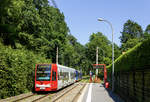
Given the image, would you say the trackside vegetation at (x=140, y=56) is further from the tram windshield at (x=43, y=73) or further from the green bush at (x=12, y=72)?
the tram windshield at (x=43, y=73)

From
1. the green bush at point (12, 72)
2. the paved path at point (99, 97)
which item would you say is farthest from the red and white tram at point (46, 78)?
the paved path at point (99, 97)

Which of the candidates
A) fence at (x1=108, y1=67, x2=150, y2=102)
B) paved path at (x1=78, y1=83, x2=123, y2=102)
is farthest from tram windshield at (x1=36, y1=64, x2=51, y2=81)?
fence at (x1=108, y1=67, x2=150, y2=102)

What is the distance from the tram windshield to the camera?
62.3ft

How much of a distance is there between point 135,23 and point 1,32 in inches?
2511

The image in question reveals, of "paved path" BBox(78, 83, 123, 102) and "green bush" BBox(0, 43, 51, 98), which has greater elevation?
"green bush" BBox(0, 43, 51, 98)

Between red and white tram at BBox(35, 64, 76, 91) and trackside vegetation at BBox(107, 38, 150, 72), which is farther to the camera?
red and white tram at BBox(35, 64, 76, 91)

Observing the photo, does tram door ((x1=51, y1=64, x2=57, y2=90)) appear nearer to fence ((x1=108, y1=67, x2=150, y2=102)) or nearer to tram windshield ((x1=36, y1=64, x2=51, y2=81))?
tram windshield ((x1=36, y1=64, x2=51, y2=81))

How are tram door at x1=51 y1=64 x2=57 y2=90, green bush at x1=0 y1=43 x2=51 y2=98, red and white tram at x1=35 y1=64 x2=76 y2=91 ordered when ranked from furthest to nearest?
tram door at x1=51 y1=64 x2=57 y2=90, red and white tram at x1=35 y1=64 x2=76 y2=91, green bush at x1=0 y1=43 x2=51 y2=98

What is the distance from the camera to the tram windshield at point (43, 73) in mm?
19000

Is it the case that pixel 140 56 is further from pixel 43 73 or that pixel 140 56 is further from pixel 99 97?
pixel 43 73

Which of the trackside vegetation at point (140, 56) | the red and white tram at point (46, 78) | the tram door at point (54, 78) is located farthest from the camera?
the tram door at point (54, 78)

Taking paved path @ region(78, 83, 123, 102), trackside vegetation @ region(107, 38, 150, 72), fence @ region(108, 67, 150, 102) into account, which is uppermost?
trackside vegetation @ region(107, 38, 150, 72)

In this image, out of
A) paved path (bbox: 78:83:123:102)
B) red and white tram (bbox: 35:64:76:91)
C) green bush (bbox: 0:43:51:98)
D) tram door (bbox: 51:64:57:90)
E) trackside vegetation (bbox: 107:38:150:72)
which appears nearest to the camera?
trackside vegetation (bbox: 107:38:150:72)

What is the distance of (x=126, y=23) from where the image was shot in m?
83.6
